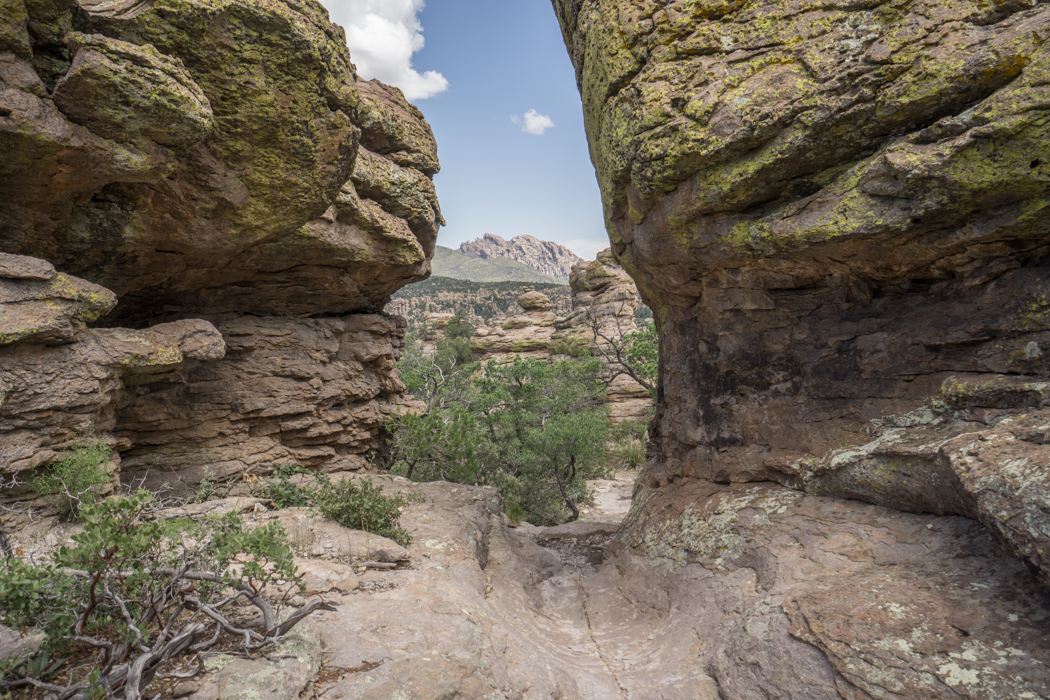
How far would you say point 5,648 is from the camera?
3525mm

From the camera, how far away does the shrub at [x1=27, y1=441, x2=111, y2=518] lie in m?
5.61

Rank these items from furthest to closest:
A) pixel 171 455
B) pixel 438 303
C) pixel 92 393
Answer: pixel 438 303
pixel 171 455
pixel 92 393

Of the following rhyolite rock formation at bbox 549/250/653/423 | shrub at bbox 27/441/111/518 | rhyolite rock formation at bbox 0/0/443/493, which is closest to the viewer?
rhyolite rock formation at bbox 0/0/443/493

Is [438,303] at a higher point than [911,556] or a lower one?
higher

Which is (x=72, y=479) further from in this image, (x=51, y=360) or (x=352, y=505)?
(x=352, y=505)

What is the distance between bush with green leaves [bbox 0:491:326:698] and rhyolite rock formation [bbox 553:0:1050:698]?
15.9ft

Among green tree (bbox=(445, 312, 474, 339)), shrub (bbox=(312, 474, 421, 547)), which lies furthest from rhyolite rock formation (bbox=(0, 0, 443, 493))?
green tree (bbox=(445, 312, 474, 339))

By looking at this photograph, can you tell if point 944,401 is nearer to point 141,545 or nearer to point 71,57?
point 141,545

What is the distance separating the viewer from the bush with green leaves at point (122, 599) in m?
3.08

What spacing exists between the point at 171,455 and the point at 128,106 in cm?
603

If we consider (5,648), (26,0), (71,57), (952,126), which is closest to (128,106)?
(71,57)

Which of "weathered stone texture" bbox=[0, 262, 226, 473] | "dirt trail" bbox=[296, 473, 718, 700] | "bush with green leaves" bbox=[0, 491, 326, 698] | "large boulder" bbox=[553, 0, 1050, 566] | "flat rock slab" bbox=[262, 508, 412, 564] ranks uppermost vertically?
"large boulder" bbox=[553, 0, 1050, 566]

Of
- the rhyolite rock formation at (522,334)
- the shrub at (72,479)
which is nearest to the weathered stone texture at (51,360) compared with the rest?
the shrub at (72,479)

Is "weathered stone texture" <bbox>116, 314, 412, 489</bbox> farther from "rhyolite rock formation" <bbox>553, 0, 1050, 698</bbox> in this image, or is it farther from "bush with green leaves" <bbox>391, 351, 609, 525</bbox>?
"rhyolite rock formation" <bbox>553, 0, 1050, 698</bbox>
